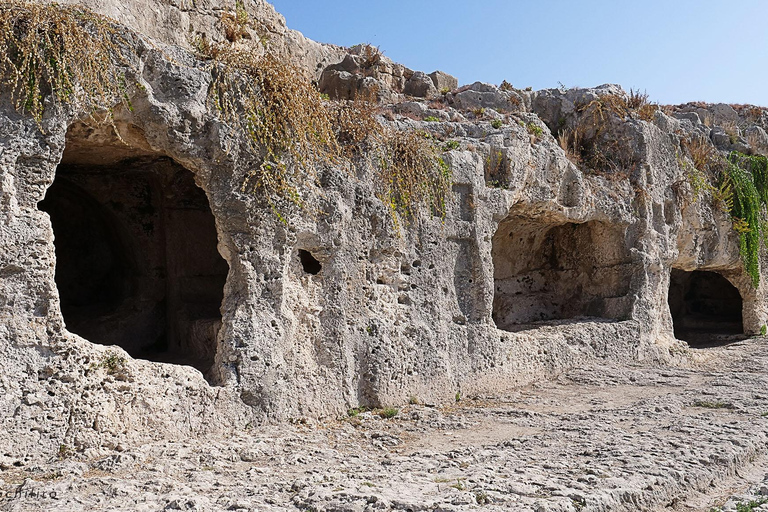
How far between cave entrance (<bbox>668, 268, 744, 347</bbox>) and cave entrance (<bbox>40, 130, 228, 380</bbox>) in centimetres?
915

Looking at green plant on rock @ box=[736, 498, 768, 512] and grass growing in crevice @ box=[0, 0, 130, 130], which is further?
grass growing in crevice @ box=[0, 0, 130, 130]

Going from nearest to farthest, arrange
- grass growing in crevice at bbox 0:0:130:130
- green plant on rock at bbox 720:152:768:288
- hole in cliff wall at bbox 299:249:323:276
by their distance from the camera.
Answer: grass growing in crevice at bbox 0:0:130:130 → hole in cliff wall at bbox 299:249:323:276 → green plant on rock at bbox 720:152:768:288

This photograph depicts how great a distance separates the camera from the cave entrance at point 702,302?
13.1m

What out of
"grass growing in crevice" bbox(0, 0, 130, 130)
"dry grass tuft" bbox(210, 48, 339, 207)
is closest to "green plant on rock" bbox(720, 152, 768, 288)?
"dry grass tuft" bbox(210, 48, 339, 207)

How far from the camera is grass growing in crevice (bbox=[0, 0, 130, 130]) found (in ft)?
15.2

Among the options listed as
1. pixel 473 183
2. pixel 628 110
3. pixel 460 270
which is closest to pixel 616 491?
pixel 460 270

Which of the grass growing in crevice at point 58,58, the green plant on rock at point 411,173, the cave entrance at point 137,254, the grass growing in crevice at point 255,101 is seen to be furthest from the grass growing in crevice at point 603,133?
the grass growing in crevice at point 58,58

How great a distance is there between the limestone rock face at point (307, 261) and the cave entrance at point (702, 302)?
1803 mm

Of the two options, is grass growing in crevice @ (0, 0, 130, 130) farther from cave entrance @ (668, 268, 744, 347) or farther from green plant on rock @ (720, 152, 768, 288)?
cave entrance @ (668, 268, 744, 347)

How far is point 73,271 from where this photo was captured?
7613mm

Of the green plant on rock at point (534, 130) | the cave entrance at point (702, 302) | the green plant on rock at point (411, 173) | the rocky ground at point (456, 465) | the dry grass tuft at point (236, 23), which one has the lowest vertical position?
the rocky ground at point (456, 465)

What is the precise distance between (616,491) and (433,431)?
6.73 ft

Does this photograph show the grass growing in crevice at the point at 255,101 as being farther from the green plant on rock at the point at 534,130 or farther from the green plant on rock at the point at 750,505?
the green plant on rock at the point at 750,505

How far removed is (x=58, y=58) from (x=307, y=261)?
288 cm
